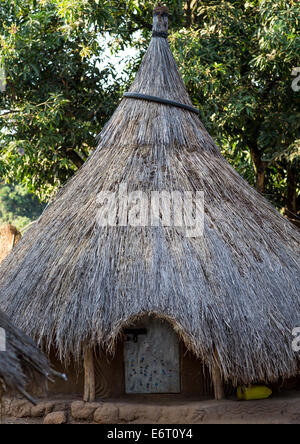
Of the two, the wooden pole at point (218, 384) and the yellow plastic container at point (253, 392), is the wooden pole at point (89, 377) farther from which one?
the yellow plastic container at point (253, 392)

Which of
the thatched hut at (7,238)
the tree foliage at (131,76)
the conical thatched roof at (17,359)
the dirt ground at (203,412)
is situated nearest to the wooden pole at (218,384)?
the dirt ground at (203,412)

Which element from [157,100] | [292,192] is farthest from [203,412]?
[292,192]

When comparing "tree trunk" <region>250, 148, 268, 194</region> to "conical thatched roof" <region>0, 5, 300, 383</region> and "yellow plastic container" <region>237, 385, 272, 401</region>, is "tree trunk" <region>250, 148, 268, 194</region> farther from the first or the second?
"yellow plastic container" <region>237, 385, 272, 401</region>

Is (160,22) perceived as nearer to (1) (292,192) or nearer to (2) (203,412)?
(1) (292,192)

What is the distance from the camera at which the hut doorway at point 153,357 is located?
8.12 meters

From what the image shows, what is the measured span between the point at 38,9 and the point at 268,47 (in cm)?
462

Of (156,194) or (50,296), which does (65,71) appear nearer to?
(156,194)

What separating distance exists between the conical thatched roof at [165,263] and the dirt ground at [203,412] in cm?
38

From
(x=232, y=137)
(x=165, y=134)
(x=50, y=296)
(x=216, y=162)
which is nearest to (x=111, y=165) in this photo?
(x=165, y=134)

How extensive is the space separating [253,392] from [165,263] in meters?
1.76

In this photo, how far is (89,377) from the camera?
7.79 metres

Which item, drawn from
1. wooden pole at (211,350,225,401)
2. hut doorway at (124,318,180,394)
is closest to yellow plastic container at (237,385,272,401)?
wooden pole at (211,350,225,401)

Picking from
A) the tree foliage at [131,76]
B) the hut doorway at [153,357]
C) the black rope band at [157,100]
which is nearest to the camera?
the hut doorway at [153,357]

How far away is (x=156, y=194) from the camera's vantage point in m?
8.35
